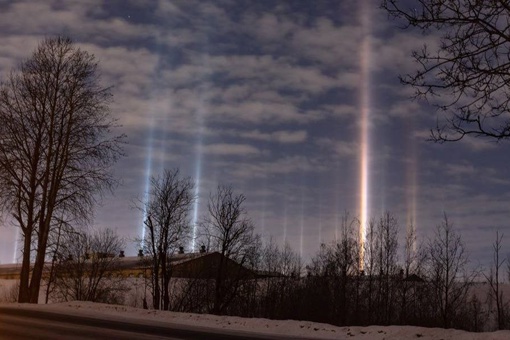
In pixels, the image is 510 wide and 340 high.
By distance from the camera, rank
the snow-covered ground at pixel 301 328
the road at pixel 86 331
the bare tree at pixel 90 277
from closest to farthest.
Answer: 1. the road at pixel 86 331
2. the snow-covered ground at pixel 301 328
3. the bare tree at pixel 90 277

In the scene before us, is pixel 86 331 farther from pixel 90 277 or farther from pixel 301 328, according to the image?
pixel 90 277

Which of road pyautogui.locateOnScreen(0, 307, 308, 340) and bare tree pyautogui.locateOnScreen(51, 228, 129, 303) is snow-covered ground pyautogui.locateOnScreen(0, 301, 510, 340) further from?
bare tree pyautogui.locateOnScreen(51, 228, 129, 303)

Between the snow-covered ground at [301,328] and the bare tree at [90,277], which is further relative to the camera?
the bare tree at [90,277]

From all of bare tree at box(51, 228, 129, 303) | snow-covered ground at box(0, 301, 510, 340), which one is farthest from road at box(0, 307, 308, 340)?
bare tree at box(51, 228, 129, 303)

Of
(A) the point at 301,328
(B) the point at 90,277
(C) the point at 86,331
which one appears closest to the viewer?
(C) the point at 86,331

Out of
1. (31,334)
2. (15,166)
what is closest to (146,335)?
(31,334)

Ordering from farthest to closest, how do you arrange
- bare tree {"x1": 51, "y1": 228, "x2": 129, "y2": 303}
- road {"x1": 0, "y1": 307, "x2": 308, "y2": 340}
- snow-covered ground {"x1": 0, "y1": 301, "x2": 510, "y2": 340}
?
bare tree {"x1": 51, "y1": 228, "x2": 129, "y2": 303} < snow-covered ground {"x1": 0, "y1": 301, "x2": 510, "y2": 340} < road {"x1": 0, "y1": 307, "x2": 308, "y2": 340}

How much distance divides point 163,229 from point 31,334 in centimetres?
2988

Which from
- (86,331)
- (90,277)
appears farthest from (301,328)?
(90,277)

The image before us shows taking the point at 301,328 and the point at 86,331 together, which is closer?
the point at 86,331

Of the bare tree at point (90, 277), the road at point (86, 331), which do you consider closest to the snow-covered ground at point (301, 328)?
the road at point (86, 331)

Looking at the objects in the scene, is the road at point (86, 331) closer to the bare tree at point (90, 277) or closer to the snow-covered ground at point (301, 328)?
the snow-covered ground at point (301, 328)

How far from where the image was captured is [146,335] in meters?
14.4

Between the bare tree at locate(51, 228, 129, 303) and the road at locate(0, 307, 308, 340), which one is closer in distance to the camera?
the road at locate(0, 307, 308, 340)
